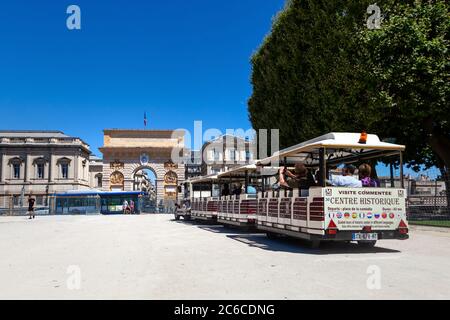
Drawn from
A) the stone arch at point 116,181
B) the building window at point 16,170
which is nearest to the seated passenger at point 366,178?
the stone arch at point 116,181

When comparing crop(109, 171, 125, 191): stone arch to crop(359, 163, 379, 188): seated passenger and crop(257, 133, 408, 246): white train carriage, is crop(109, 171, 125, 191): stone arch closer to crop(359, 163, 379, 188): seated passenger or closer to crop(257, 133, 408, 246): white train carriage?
crop(257, 133, 408, 246): white train carriage

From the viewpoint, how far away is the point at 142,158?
60.0 m

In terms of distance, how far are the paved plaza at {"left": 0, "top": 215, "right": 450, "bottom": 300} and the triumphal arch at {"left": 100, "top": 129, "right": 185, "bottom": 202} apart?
1911 inches

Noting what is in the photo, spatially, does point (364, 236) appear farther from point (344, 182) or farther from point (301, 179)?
point (301, 179)

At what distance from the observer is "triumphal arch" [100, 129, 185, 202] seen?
194ft

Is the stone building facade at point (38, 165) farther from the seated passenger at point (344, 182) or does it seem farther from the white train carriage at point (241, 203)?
the seated passenger at point (344, 182)

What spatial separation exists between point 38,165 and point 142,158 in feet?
122

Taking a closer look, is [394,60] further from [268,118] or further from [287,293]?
[287,293]

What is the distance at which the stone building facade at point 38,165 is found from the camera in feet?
280

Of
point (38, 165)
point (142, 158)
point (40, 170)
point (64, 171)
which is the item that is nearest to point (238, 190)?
point (142, 158)

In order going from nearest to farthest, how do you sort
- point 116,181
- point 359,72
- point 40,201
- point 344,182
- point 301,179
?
point 344,182, point 301,179, point 359,72, point 116,181, point 40,201

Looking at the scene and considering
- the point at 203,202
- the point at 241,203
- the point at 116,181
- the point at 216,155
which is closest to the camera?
the point at 241,203

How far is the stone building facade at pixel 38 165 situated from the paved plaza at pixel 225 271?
79.6 m

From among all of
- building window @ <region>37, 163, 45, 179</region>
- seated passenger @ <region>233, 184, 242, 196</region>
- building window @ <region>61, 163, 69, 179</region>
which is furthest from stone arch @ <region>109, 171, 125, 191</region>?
seated passenger @ <region>233, 184, 242, 196</region>
